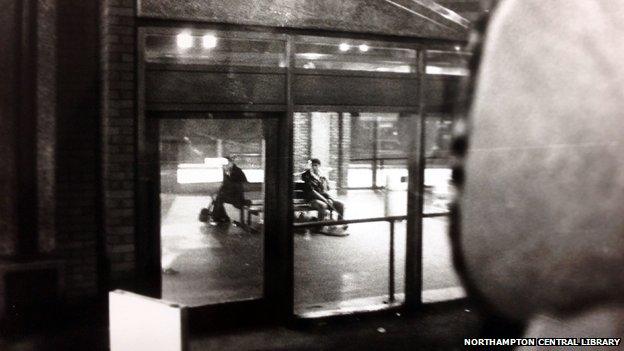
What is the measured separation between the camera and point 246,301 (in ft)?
18.3

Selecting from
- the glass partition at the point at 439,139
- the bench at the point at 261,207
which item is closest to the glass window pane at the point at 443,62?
the glass partition at the point at 439,139

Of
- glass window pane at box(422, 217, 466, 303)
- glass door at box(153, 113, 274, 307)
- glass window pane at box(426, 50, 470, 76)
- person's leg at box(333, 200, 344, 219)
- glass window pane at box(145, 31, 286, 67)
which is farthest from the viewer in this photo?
glass window pane at box(422, 217, 466, 303)

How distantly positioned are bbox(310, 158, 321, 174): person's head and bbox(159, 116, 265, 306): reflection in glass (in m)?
0.49

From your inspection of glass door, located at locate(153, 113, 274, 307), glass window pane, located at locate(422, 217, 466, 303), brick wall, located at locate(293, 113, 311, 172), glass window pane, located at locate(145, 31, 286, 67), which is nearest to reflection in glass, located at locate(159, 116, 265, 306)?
glass door, located at locate(153, 113, 274, 307)

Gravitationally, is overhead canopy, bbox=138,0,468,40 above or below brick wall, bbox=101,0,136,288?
above

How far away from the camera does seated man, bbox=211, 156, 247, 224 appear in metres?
5.50

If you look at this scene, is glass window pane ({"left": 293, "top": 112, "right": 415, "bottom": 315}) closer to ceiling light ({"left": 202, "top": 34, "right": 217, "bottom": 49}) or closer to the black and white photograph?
the black and white photograph

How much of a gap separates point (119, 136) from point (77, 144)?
977mm

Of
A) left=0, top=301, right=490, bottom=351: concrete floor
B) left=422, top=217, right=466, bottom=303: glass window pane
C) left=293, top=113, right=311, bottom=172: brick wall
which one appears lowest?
left=0, top=301, right=490, bottom=351: concrete floor

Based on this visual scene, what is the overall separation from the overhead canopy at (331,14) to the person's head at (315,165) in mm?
1240

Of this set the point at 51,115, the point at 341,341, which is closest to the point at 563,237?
the point at 341,341

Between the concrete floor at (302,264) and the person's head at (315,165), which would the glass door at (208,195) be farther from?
the person's head at (315,165)

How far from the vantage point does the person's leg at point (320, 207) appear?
590cm

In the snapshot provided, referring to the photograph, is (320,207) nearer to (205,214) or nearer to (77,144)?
(205,214)
